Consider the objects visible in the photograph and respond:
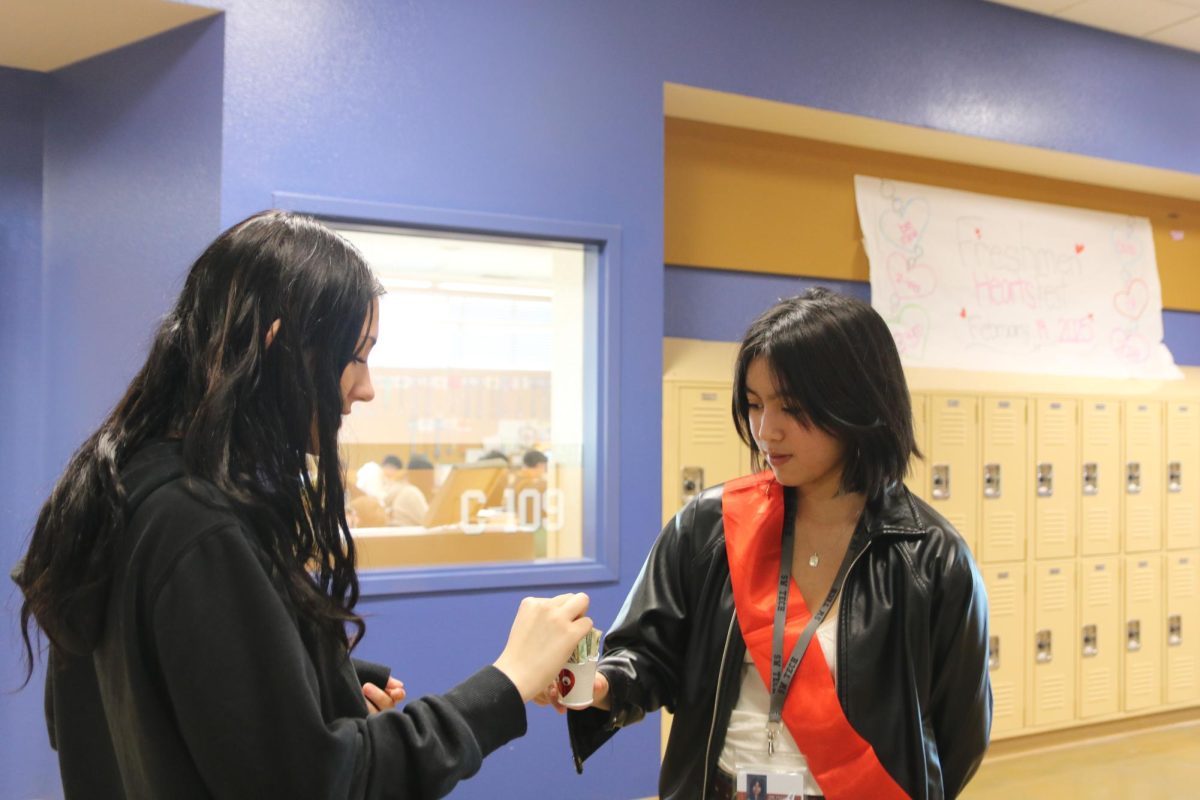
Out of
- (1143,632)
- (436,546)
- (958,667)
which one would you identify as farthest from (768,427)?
(1143,632)

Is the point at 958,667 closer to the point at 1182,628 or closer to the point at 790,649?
the point at 790,649

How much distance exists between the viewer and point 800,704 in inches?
65.9

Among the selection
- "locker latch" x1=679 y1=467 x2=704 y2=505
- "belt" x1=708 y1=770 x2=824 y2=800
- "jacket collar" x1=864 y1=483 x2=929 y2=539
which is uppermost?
"jacket collar" x1=864 y1=483 x2=929 y2=539

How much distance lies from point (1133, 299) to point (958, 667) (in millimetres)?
4624

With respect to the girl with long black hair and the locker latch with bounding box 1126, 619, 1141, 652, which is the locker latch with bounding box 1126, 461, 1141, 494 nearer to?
the locker latch with bounding box 1126, 619, 1141, 652

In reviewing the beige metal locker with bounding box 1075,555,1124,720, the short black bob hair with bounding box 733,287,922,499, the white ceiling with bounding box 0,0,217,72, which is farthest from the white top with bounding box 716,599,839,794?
the beige metal locker with bounding box 1075,555,1124,720

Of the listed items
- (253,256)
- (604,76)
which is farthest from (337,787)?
(604,76)

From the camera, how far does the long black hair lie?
1043mm

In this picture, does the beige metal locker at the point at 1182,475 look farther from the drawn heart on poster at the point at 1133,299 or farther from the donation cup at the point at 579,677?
the donation cup at the point at 579,677

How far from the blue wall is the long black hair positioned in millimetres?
2239

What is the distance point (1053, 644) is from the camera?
5.09 meters

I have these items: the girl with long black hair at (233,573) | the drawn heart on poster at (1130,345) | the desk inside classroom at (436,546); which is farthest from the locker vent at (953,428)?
the girl with long black hair at (233,573)

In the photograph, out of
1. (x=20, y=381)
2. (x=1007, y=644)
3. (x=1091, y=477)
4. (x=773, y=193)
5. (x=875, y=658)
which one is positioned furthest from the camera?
(x=1091, y=477)

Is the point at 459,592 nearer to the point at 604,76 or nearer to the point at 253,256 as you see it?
the point at 604,76
